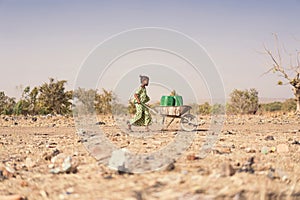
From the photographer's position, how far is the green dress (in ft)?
40.0

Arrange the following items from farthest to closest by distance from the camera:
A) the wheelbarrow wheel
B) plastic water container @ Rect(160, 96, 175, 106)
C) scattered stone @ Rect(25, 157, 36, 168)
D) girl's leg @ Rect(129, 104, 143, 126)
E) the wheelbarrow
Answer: the wheelbarrow wheel → plastic water container @ Rect(160, 96, 175, 106) → the wheelbarrow → girl's leg @ Rect(129, 104, 143, 126) → scattered stone @ Rect(25, 157, 36, 168)

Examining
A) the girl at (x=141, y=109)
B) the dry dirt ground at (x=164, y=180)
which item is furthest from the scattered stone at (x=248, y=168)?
the girl at (x=141, y=109)

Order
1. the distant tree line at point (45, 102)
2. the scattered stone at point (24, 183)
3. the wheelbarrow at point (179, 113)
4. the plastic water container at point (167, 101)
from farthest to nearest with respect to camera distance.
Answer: the distant tree line at point (45, 102) → the plastic water container at point (167, 101) → the wheelbarrow at point (179, 113) → the scattered stone at point (24, 183)

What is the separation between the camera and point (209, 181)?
419 cm

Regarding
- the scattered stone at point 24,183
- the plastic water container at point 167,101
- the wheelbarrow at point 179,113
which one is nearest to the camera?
the scattered stone at point 24,183

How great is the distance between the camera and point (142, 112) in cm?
1236

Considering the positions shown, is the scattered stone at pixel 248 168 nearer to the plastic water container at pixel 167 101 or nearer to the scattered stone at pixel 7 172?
the scattered stone at pixel 7 172

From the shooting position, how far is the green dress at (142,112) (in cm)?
1219

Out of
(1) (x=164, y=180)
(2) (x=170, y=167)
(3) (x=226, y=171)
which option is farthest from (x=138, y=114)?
(1) (x=164, y=180)

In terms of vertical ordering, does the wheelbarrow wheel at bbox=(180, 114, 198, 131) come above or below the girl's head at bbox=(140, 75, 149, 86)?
below

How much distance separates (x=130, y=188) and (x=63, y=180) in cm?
95

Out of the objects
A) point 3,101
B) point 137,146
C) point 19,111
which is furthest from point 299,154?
point 3,101

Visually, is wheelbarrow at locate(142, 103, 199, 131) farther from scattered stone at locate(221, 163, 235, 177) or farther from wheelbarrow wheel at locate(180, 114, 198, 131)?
scattered stone at locate(221, 163, 235, 177)

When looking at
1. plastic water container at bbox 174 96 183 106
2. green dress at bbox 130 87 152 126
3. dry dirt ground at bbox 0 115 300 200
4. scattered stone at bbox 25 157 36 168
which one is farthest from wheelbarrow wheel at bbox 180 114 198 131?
scattered stone at bbox 25 157 36 168
